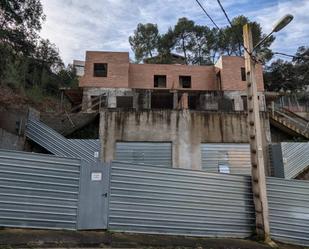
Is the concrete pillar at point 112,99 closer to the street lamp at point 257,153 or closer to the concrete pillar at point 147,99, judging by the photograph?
the concrete pillar at point 147,99

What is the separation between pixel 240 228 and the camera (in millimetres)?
8258

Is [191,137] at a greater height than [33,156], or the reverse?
[191,137]

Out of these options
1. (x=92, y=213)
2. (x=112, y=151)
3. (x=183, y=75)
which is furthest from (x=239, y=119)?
(x=183, y=75)

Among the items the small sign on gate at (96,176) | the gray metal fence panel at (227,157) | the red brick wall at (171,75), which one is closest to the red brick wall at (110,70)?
the red brick wall at (171,75)

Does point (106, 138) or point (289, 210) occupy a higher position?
point (106, 138)

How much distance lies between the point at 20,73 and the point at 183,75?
17.0 m

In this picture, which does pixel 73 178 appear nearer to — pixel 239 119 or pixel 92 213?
pixel 92 213

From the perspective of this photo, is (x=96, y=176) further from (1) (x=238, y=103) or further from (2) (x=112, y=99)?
(1) (x=238, y=103)

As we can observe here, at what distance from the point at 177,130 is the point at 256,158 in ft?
24.1

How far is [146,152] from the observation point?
15.5 m

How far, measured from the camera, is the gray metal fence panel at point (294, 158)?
1458 centimetres

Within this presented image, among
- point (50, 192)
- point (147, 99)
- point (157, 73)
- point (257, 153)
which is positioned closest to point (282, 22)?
point (257, 153)

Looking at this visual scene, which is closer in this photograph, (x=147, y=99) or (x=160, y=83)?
(x=147, y=99)

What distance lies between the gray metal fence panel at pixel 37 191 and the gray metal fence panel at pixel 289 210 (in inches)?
208
